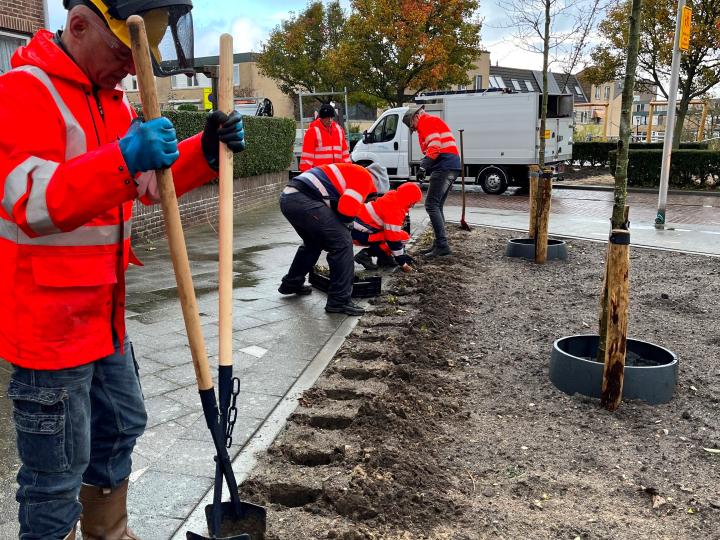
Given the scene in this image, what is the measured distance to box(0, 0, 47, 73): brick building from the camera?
7.87 m

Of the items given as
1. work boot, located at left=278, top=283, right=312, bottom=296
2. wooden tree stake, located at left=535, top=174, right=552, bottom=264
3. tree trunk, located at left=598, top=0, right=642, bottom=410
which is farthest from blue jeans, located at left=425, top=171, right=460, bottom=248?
tree trunk, located at left=598, top=0, right=642, bottom=410

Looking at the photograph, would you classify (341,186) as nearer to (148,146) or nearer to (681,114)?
(148,146)

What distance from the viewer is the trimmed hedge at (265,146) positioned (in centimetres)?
1353

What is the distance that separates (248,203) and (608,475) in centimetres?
1168

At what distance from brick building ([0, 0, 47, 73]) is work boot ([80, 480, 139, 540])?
719 centimetres

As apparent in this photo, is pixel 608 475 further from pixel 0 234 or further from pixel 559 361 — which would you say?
pixel 0 234

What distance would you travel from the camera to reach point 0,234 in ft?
6.47

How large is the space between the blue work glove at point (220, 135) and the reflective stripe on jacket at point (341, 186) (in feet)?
12.1

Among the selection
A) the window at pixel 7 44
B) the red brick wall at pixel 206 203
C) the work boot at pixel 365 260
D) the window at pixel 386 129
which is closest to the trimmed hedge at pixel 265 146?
the red brick wall at pixel 206 203

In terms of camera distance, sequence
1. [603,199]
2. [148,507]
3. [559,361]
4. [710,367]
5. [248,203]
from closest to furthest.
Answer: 1. [148,507]
2. [559,361]
3. [710,367]
4. [248,203]
5. [603,199]

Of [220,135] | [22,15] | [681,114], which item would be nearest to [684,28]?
[22,15]

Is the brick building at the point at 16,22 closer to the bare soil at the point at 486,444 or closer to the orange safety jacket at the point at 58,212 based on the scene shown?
the bare soil at the point at 486,444

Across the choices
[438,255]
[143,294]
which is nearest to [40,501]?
[143,294]

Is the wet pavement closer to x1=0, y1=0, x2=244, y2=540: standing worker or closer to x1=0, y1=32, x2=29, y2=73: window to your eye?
x1=0, y1=0, x2=244, y2=540: standing worker
